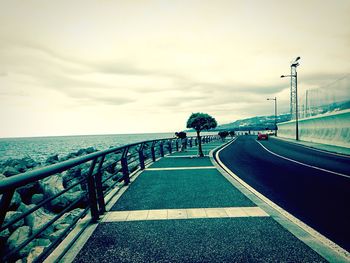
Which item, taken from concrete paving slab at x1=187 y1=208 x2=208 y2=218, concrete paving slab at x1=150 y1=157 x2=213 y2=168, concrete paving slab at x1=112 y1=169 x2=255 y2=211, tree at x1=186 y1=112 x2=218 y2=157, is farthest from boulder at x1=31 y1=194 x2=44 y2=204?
tree at x1=186 y1=112 x2=218 y2=157

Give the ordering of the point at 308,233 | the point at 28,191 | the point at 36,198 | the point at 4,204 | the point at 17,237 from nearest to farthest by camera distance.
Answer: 1. the point at 4,204
2. the point at 308,233
3. the point at 17,237
4. the point at 36,198
5. the point at 28,191

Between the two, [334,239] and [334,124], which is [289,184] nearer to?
[334,239]

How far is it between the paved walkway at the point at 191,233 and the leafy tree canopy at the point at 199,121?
9.97m

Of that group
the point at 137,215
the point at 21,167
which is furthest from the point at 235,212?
the point at 21,167

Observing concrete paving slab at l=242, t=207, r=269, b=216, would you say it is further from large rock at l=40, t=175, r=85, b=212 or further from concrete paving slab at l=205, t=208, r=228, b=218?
large rock at l=40, t=175, r=85, b=212

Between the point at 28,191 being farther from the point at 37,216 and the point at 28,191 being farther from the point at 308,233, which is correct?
the point at 308,233

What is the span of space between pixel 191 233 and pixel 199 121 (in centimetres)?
1239

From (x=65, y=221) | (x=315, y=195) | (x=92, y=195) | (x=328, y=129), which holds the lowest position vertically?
(x=65, y=221)

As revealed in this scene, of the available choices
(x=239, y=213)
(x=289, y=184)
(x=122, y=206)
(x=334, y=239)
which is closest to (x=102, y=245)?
(x=122, y=206)

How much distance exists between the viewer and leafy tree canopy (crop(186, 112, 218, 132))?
16078 mm

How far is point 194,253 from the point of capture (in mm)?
3348

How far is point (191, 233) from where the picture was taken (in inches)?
156

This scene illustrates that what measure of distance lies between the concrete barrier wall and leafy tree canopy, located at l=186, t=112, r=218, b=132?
1352 cm

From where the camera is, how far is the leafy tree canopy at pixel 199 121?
52.7 feet
